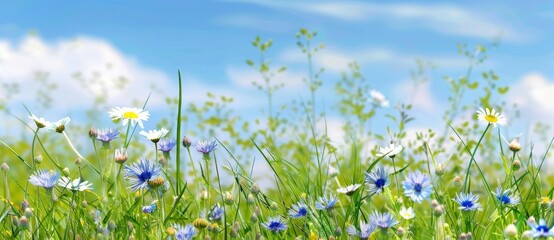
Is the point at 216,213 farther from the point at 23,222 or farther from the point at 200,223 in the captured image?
the point at 23,222

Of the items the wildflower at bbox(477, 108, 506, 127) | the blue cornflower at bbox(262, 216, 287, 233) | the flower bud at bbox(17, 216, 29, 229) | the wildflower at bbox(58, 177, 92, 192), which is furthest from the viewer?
the wildflower at bbox(477, 108, 506, 127)

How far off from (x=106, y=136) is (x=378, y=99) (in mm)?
4262

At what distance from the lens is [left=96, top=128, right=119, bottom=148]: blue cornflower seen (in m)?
2.66

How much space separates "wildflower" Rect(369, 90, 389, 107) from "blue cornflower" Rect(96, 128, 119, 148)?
418 centimetres

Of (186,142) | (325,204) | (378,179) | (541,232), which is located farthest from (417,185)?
Result: (186,142)

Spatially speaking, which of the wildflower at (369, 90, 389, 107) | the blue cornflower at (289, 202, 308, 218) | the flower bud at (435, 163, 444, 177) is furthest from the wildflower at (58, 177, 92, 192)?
the wildflower at (369, 90, 389, 107)

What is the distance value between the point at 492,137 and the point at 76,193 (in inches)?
173

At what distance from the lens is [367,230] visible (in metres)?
2.39

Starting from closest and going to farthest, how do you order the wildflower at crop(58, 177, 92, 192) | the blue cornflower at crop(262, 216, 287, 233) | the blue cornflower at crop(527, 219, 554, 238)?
the blue cornflower at crop(527, 219, 554, 238) → the wildflower at crop(58, 177, 92, 192) → the blue cornflower at crop(262, 216, 287, 233)

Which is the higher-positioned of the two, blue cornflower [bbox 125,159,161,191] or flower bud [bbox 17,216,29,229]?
blue cornflower [bbox 125,159,161,191]

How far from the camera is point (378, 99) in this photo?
6.70 metres

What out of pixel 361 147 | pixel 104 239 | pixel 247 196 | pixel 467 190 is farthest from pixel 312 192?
pixel 361 147

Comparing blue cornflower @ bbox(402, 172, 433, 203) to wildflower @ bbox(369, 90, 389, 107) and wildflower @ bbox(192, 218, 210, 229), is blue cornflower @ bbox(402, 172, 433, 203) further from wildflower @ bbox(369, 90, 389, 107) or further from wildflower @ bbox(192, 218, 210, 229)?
wildflower @ bbox(369, 90, 389, 107)

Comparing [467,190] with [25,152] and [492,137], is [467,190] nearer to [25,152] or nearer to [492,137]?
[492,137]
